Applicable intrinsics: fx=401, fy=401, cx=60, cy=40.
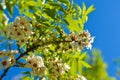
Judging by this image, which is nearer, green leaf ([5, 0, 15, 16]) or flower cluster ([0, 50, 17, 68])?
green leaf ([5, 0, 15, 16])

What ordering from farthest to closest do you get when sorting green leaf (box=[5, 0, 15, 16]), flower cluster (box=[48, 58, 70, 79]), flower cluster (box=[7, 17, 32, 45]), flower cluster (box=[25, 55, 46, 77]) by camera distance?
flower cluster (box=[48, 58, 70, 79])
flower cluster (box=[25, 55, 46, 77])
flower cluster (box=[7, 17, 32, 45])
green leaf (box=[5, 0, 15, 16])

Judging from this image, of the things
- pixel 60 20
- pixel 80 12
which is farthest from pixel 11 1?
pixel 80 12

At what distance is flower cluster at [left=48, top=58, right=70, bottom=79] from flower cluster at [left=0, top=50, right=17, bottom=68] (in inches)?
16.8

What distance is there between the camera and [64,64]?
434 centimetres

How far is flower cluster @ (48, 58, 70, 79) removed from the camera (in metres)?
4.29

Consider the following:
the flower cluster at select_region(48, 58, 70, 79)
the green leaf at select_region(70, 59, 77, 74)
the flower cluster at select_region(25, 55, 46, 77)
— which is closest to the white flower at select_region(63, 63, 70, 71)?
the flower cluster at select_region(48, 58, 70, 79)

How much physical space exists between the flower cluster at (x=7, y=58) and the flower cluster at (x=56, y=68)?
1.40ft

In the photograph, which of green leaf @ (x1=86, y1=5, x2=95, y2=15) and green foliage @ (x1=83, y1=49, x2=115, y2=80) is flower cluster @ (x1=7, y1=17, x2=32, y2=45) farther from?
green foliage @ (x1=83, y1=49, x2=115, y2=80)

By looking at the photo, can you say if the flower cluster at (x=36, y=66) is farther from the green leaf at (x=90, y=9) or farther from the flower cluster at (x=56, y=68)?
the green leaf at (x=90, y=9)

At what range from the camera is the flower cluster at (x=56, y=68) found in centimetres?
429

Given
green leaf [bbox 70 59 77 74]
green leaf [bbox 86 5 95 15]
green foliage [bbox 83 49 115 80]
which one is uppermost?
green foliage [bbox 83 49 115 80]

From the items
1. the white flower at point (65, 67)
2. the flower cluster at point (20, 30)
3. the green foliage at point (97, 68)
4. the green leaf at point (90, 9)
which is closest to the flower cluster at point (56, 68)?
the white flower at point (65, 67)

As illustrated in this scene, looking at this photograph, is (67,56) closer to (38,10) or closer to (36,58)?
(36,58)

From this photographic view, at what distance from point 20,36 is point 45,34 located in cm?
31
